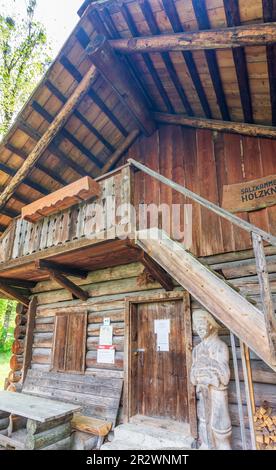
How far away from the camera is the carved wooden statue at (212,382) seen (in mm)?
3361

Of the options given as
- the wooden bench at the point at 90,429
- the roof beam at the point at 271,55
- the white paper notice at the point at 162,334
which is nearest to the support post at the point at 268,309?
the white paper notice at the point at 162,334

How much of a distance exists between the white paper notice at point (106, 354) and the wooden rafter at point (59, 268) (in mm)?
1535

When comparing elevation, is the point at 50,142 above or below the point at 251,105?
above

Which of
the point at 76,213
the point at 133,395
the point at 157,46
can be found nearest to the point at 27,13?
the point at 157,46

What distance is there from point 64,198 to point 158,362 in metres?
3.28

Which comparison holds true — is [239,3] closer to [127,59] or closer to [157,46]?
[157,46]

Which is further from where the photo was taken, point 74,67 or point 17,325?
point 17,325

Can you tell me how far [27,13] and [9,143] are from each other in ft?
28.9

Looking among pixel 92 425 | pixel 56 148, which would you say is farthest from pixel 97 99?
pixel 92 425

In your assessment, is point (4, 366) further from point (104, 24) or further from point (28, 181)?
point (104, 24)

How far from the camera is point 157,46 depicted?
4.12 m

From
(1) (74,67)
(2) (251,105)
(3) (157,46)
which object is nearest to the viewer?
(3) (157,46)

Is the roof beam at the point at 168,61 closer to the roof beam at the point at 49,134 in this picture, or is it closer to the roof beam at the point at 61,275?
the roof beam at the point at 49,134

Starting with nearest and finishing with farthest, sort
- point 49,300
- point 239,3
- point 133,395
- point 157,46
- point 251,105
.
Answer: point 239,3
point 157,46
point 251,105
point 133,395
point 49,300
